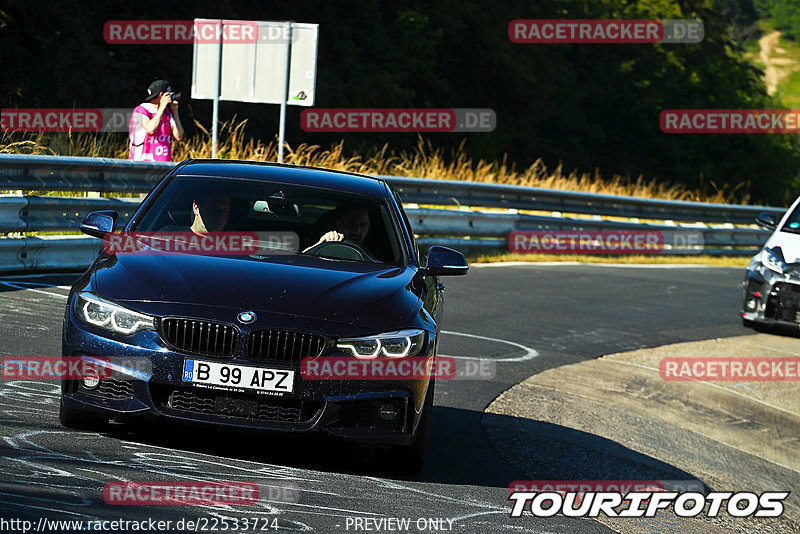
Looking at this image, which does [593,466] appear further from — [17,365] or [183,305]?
[17,365]

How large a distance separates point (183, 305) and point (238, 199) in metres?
1.46

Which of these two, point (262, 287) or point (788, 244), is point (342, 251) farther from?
point (788, 244)

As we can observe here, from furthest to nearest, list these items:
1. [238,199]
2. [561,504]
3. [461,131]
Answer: [461,131] < [238,199] < [561,504]

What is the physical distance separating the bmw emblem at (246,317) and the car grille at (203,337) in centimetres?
5

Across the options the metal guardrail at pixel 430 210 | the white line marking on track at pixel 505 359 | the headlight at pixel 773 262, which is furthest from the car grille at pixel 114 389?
the headlight at pixel 773 262

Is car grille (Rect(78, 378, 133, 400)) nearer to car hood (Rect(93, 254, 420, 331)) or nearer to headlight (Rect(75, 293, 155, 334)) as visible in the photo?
headlight (Rect(75, 293, 155, 334))

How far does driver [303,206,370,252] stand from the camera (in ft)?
22.9

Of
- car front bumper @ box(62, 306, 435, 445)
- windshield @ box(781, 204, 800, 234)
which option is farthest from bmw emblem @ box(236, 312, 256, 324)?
windshield @ box(781, 204, 800, 234)

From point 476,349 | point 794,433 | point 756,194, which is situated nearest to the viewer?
point 794,433

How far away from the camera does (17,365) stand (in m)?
7.66

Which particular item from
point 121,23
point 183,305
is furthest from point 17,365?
point 121,23

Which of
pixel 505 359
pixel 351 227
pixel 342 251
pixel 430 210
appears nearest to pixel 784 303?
pixel 505 359

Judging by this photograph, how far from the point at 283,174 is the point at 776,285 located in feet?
25.9

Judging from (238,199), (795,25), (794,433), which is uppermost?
(795,25)
